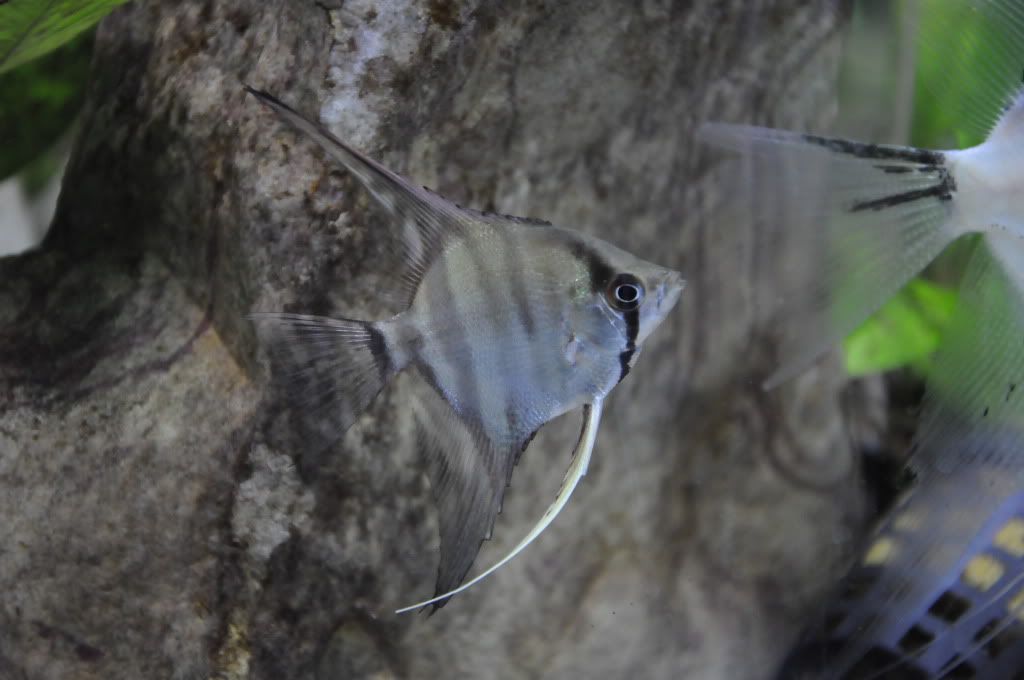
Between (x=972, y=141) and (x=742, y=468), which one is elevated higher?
(x=972, y=141)

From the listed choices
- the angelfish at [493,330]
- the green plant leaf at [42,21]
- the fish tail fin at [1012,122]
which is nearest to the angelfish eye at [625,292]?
the angelfish at [493,330]

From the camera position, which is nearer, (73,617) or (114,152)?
(73,617)

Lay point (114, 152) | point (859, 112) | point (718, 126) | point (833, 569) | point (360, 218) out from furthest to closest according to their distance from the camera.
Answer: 1. point (859, 112)
2. point (833, 569)
3. point (114, 152)
4. point (718, 126)
5. point (360, 218)

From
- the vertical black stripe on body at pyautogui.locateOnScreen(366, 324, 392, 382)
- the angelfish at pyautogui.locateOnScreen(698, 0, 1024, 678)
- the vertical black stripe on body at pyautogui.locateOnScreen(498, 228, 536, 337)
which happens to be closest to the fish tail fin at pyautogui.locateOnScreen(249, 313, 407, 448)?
the vertical black stripe on body at pyautogui.locateOnScreen(366, 324, 392, 382)

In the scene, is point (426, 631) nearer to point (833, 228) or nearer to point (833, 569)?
point (833, 569)

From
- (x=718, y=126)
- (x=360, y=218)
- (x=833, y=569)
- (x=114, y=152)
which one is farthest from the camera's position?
(x=833, y=569)

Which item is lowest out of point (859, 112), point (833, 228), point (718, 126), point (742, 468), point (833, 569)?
point (833, 569)

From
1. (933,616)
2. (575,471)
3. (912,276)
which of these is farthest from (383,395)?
(933,616)

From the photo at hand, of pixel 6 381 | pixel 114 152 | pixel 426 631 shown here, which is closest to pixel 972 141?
pixel 426 631
